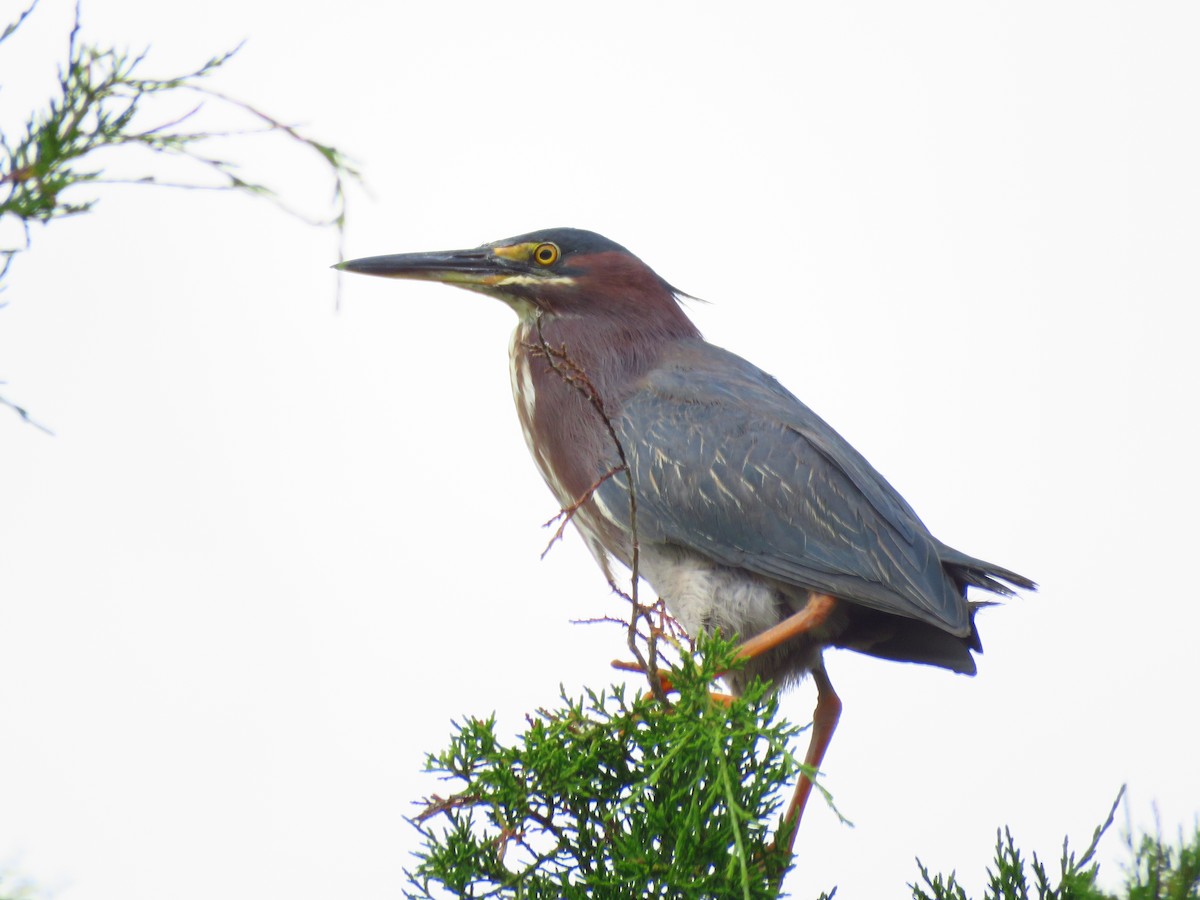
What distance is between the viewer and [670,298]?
5.14 metres

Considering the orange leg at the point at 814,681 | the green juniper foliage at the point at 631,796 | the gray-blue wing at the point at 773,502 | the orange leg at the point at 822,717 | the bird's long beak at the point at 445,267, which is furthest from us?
the bird's long beak at the point at 445,267

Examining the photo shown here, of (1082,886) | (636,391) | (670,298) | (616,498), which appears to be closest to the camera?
(1082,886)

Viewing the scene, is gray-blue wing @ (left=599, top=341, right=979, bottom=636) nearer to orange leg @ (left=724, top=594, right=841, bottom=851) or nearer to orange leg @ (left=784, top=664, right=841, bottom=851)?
orange leg @ (left=724, top=594, right=841, bottom=851)

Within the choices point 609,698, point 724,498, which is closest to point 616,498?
point 724,498

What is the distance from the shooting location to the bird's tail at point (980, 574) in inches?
160

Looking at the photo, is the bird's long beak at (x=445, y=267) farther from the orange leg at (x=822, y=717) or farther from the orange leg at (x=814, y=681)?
the orange leg at (x=822, y=717)

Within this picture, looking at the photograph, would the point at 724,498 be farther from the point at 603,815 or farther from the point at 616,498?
the point at 603,815

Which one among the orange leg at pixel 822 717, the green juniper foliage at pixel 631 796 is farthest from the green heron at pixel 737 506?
the green juniper foliage at pixel 631 796

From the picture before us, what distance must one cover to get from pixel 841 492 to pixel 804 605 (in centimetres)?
42

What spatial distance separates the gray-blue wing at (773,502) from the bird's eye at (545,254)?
736 millimetres

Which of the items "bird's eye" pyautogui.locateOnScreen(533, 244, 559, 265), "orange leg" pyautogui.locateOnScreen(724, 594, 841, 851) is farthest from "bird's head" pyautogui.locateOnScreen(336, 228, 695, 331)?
"orange leg" pyautogui.locateOnScreen(724, 594, 841, 851)

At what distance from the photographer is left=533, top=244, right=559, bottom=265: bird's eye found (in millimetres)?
4887

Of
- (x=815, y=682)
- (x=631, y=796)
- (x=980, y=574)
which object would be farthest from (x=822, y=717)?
(x=631, y=796)

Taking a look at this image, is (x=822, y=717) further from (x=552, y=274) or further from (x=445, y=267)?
(x=445, y=267)
